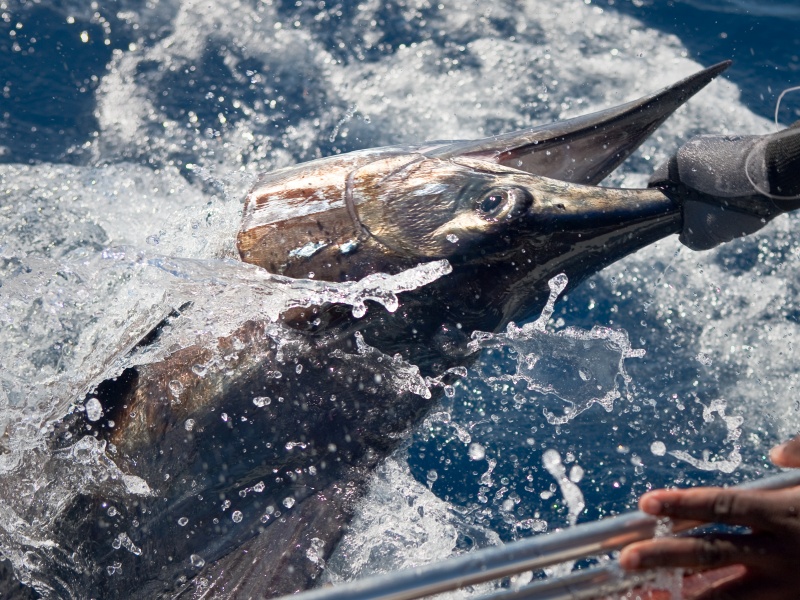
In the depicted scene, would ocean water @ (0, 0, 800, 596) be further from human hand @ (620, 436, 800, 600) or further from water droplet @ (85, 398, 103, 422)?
human hand @ (620, 436, 800, 600)

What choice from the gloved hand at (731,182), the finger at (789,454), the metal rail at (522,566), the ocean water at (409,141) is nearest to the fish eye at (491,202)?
the gloved hand at (731,182)

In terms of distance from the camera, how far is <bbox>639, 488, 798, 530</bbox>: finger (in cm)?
137

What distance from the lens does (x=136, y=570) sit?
7.75 ft

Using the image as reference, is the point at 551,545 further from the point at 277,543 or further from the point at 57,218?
the point at 57,218

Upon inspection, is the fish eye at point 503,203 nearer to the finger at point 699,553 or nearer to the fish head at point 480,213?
the fish head at point 480,213

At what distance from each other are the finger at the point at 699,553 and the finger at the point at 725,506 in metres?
0.03

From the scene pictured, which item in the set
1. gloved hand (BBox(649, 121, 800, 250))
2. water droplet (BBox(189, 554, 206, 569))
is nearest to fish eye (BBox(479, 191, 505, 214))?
gloved hand (BBox(649, 121, 800, 250))

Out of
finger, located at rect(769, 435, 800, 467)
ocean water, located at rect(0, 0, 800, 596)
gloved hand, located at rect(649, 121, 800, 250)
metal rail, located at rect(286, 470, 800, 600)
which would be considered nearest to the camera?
metal rail, located at rect(286, 470, 800, 600)

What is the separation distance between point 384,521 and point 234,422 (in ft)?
2.89

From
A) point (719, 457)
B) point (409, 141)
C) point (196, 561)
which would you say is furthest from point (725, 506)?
point (409, 141)

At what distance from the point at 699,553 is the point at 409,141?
376 cm

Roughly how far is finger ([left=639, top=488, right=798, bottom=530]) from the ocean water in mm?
1450

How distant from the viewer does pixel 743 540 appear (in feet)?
4.62

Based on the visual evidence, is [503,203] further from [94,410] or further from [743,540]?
[94,410]
